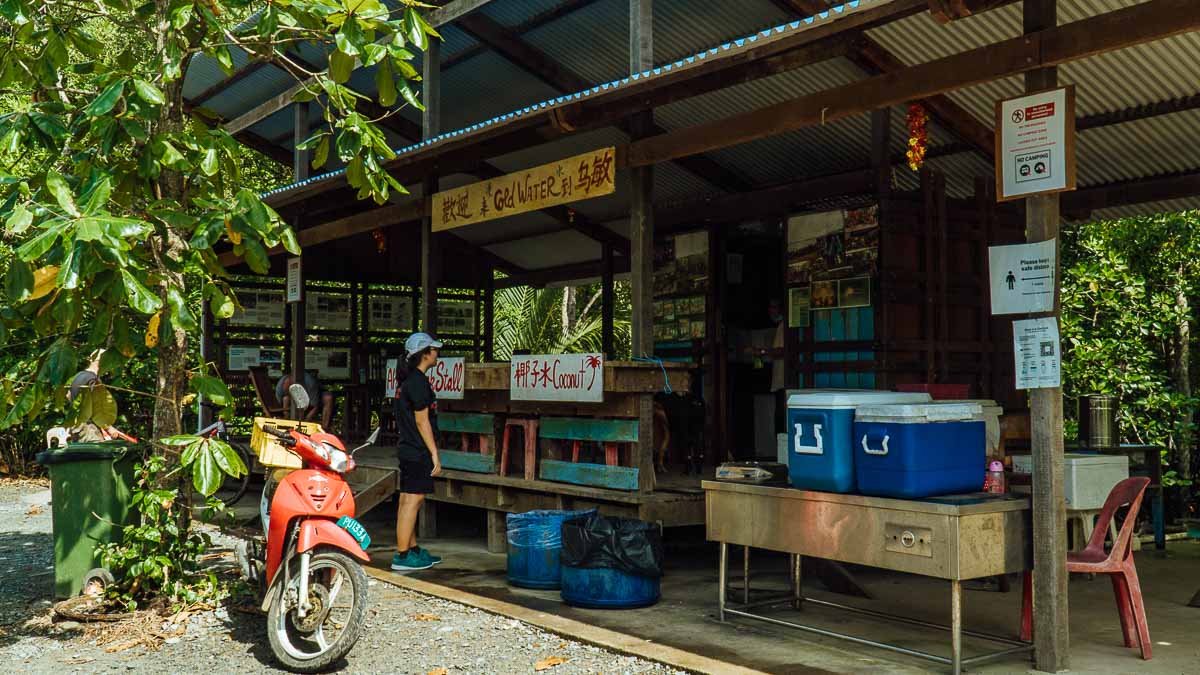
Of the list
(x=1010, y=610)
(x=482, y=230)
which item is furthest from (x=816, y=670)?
(x=482, y=230)

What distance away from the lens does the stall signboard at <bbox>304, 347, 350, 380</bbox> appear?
15.5 meters

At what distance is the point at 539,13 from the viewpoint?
9.39m

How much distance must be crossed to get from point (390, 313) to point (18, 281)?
11.5 meters

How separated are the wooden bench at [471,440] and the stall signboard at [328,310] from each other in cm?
649

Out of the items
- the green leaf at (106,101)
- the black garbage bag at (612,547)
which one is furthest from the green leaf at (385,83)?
the black garbage bag at (612,547)

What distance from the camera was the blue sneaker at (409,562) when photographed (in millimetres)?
7898

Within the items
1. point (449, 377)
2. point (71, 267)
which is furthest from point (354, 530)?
point (449, 377)

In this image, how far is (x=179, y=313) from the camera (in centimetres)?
543

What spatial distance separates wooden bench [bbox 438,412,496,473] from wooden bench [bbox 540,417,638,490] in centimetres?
73

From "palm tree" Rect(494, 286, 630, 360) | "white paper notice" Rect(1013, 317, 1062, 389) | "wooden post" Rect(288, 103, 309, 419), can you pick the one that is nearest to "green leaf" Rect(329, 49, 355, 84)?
"white paper notice" Rect(1013, 317, 1062, 389)

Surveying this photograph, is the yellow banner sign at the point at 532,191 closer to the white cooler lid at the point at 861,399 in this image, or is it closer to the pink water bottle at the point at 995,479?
the white cooler lid at the point at 861,399

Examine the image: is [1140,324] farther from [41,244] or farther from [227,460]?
[41,244]

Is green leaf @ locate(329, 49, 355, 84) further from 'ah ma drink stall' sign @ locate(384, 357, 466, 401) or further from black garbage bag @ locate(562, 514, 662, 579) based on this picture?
'ah ma drink stall' sign @ locate(384, 357, 466, 401)

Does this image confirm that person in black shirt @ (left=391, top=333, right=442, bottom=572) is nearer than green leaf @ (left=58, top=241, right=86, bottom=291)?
No
